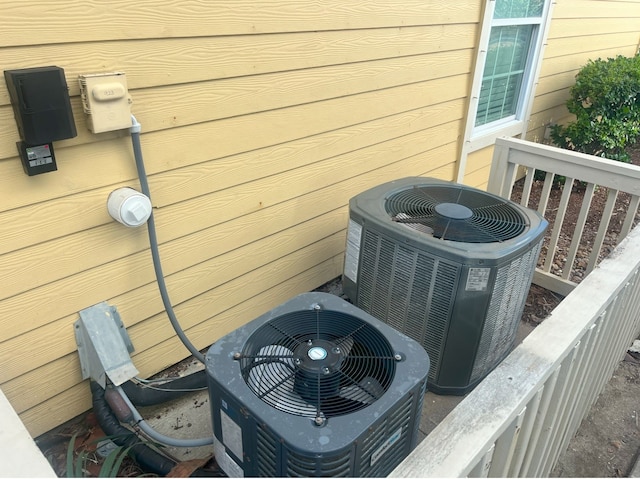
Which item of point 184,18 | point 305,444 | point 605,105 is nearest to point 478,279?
point 305,444

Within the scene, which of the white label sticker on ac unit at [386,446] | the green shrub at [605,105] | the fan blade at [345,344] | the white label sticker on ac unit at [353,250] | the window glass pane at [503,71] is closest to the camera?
the white label sticker on ac unit at [386,446]

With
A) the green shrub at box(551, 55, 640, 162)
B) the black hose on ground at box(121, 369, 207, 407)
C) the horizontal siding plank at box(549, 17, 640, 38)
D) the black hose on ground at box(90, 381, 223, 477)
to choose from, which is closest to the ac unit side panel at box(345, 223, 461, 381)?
the black hose on ground at box(121, 369, 207, 407)

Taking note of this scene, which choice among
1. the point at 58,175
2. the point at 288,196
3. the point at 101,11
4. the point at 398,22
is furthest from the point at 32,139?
the point at 398,22

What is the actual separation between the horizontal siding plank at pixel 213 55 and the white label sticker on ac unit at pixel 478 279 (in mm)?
1164

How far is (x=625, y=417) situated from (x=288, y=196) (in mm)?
1951

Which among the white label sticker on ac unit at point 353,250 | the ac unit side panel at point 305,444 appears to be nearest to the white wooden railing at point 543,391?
the ac unit side panel at point 305,444

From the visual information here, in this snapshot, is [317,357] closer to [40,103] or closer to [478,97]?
[40,103]

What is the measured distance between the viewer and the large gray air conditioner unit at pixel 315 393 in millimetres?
1162

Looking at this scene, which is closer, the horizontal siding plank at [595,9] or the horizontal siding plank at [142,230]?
the horizontal siding plank at [142,230]

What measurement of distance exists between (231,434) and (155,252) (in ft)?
2.57

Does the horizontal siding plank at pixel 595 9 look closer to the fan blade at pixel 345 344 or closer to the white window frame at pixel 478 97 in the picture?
the white window frame at pixel 478 97

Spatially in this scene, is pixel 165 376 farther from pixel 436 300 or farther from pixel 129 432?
pixel 436 300

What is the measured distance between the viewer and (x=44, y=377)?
177 cm

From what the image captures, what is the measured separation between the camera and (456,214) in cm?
205
